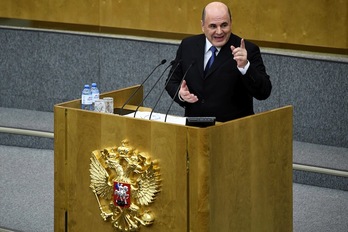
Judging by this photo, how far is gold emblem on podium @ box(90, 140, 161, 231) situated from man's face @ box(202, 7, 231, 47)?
26.8 inches

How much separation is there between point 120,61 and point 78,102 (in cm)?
236

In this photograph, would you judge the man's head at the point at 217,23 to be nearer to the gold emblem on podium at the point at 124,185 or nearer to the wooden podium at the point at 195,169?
the wooden podium at the point at 195,169

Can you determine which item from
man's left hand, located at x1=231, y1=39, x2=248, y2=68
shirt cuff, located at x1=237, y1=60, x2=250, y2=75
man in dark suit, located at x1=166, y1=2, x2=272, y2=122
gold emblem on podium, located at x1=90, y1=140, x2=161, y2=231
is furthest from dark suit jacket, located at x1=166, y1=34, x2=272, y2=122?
gold emblem on podium, located at x1=90, y1=140, x2=161, y2=231

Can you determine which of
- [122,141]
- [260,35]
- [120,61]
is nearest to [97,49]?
[120,61]

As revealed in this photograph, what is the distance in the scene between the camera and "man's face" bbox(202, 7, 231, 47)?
373 centimetres

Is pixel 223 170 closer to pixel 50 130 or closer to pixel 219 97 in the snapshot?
pixel 219 97

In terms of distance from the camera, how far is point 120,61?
6.13 metres

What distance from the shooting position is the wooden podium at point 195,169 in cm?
325

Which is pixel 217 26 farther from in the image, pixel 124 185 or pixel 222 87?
pixel 124 185

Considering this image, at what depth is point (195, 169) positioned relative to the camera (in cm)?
323

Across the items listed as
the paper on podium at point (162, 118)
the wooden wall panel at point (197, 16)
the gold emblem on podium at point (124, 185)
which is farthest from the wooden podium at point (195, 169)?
the wooden wall panel at point (197, 16)

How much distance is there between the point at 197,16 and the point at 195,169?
2874 millimetres

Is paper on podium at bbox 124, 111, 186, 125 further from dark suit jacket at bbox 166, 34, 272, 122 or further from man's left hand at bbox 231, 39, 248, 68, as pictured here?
man's left hand at bbox 231, 39, 248, 68

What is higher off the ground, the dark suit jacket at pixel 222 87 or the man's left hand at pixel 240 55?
the man's left hand at pixel 240 55
